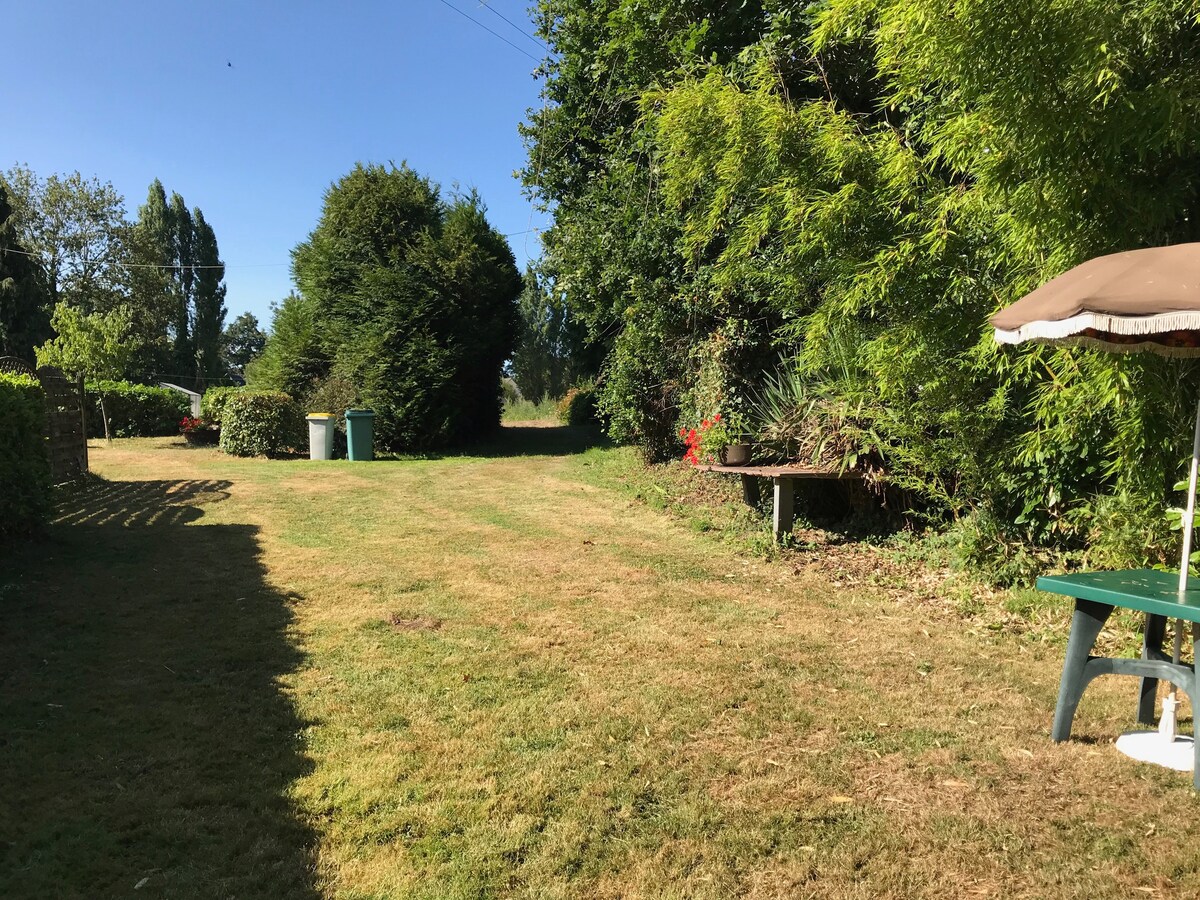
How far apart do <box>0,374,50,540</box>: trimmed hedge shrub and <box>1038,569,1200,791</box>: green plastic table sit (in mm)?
6703

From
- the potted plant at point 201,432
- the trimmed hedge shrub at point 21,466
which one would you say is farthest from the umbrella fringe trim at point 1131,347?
the potted plant at point 201,432

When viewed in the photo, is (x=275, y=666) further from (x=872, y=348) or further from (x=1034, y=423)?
(x=1034, y=423)

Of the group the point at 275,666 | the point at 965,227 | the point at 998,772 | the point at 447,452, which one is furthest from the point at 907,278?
the point at 447,452

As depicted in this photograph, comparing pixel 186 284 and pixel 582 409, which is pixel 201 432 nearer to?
pixel 582 409

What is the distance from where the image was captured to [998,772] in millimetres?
2686

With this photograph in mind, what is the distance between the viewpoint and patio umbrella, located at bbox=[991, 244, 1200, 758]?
2.35 metres

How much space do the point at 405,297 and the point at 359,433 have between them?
9.35ft

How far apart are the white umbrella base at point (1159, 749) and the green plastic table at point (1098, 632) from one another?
A: 0.10 metres

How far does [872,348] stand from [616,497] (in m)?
5.39

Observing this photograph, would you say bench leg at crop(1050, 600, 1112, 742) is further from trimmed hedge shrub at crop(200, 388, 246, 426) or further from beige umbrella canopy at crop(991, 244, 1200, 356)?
trimmed hedge shrub at crop(200, 388, 246, 426)

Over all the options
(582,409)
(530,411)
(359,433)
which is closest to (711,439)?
(359,433)

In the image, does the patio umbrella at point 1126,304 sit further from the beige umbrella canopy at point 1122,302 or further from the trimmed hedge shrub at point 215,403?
the trimmed hedge shrub at point 215,403

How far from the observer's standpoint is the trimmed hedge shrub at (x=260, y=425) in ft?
44.4

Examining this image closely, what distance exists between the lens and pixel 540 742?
2898 mm
